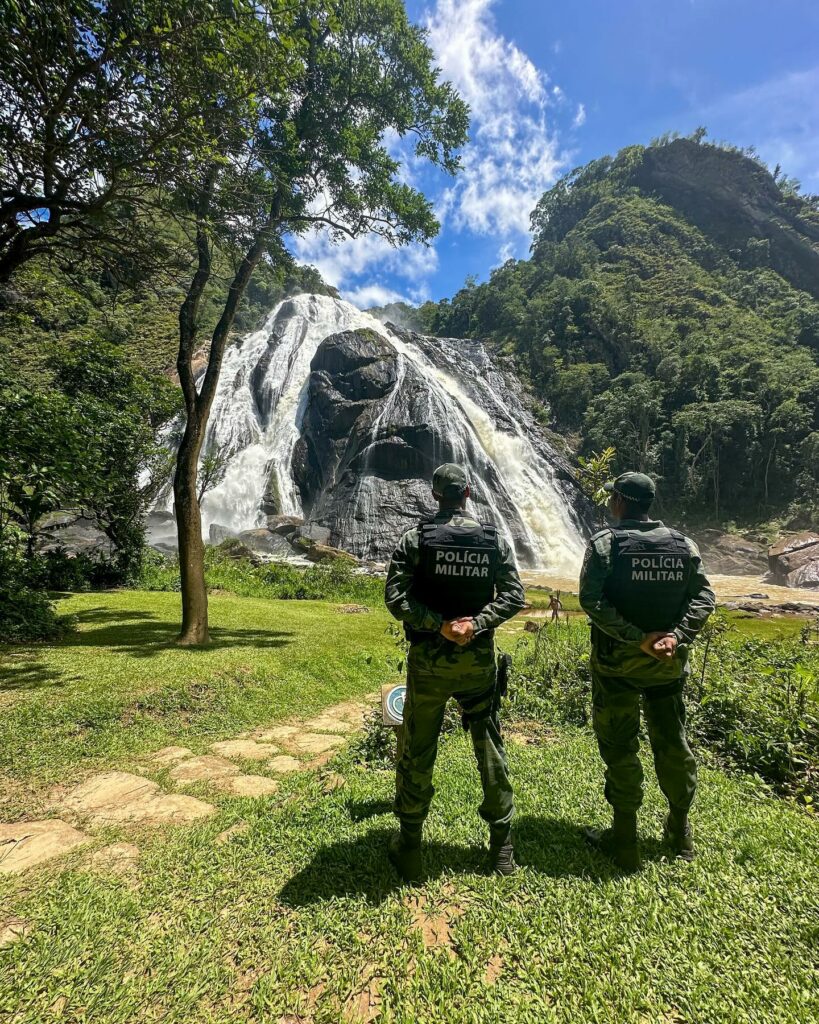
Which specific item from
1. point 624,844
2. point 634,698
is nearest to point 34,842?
point 624,844

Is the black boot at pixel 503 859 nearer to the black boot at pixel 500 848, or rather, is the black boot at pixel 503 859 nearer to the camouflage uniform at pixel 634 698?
the black boot at pixel 500 848

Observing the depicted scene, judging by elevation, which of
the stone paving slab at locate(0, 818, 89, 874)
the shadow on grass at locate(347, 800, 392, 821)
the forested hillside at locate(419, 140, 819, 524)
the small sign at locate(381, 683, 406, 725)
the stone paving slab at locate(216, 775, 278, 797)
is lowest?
the stone paving slab at locate(216, 775, 278, 797)

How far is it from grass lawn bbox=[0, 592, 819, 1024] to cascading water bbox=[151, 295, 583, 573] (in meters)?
21.5

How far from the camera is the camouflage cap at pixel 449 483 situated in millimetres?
3047

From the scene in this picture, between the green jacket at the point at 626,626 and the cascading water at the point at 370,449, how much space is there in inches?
869

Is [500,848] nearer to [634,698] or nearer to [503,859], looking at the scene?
[503,859]

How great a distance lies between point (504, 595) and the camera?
9.65ft

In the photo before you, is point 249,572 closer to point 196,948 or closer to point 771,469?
point 196,948

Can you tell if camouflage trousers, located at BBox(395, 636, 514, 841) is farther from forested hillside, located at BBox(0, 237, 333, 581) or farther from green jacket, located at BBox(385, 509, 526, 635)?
forested hillside, located at BBox(0, 237, 333, 581)

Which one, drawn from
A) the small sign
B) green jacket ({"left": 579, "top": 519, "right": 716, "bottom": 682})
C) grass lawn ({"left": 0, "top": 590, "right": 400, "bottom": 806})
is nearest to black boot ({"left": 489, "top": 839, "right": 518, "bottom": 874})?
the small sign

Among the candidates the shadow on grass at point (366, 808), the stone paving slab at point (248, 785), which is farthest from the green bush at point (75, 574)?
the shadow on grass at point (366, 808)

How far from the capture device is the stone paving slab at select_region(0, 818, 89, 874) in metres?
2.76

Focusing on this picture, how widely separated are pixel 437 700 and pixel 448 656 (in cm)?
28

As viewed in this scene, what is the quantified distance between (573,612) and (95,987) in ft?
51.9
